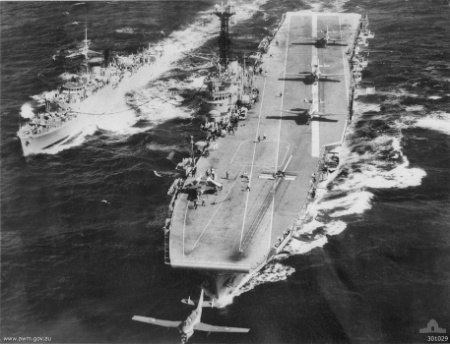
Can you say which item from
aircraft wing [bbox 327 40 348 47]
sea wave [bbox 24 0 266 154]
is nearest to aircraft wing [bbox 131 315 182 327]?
sea wave [bbox 24 0 266 154]

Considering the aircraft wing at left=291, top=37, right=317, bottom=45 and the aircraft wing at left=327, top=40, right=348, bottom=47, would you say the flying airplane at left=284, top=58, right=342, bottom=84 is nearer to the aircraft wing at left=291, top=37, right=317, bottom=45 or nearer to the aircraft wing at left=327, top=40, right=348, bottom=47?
the aircraft wing at left=327, top=40, right=348, bottom=47

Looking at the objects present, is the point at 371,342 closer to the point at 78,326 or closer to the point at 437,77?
the point at 78,326

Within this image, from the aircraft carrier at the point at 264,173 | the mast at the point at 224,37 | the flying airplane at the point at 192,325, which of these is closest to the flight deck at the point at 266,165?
the aircraft carrier at the point at 264,173

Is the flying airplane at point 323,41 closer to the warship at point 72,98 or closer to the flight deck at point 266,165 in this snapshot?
the flight deck at point 266,165

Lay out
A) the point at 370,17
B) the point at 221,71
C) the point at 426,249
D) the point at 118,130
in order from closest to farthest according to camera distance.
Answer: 1. the point at 426,249
2. the point at 118,130
3. the point at 221,71
4. the point at 370,17

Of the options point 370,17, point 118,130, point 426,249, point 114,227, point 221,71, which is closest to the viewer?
point 426,249

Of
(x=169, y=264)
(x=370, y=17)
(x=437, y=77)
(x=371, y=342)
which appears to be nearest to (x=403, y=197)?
(x=371, y=342)
